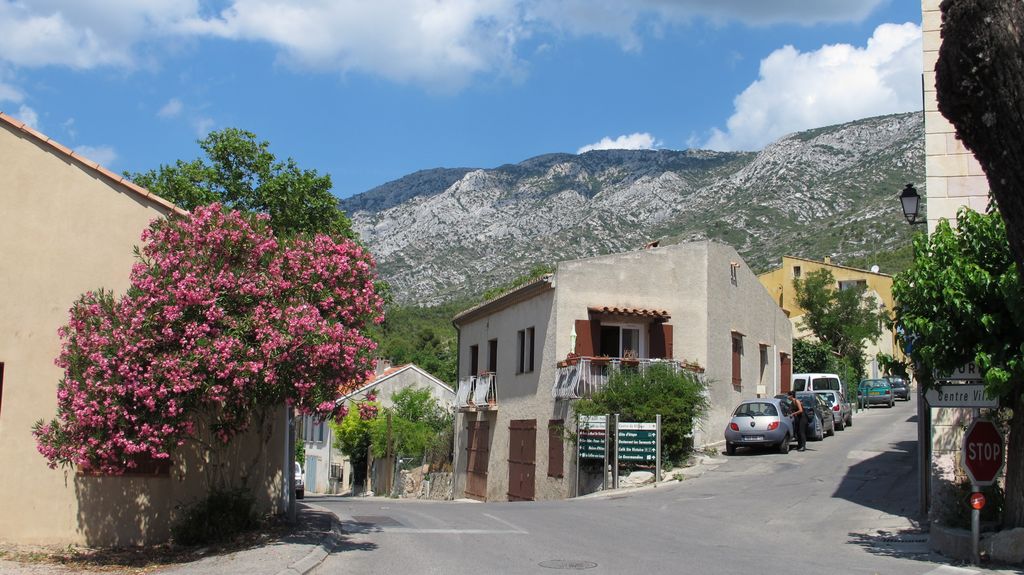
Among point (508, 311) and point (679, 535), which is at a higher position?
point (508, 311)

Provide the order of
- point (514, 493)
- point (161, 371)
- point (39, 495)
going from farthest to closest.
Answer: point (514, 493) → point (39, 495) → point (161, 371)

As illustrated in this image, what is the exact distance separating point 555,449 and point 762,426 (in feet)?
19.6

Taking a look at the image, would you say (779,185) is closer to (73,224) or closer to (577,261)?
(577,261)

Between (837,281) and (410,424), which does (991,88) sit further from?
(837,281)

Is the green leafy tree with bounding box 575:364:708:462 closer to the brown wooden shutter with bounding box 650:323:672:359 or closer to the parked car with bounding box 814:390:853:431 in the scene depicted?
the brown wooden shutter with bounding box 650:323:672:359

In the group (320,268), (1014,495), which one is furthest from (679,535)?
(320,268)

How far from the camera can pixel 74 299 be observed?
13.2m

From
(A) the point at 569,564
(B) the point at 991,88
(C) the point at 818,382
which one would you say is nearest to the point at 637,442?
(A) the point at 569,564

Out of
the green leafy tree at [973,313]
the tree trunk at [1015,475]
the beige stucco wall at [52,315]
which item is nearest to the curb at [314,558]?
the beige stucco wall at [52,315]

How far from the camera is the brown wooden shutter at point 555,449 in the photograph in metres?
27.0

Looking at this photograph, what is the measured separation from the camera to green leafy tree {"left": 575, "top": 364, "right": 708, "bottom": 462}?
80.4 feet

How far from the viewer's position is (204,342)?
11062mm

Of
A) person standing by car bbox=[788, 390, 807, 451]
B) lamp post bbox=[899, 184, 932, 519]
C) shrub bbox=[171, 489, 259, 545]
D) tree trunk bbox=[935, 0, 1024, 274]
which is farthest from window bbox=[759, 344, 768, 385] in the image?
tree trunk bbox=[935, 0, 1024, 274]

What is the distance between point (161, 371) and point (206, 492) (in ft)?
10.9
